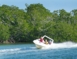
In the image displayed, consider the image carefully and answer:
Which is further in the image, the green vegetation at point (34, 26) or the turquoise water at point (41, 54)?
the green vegetation at point (34, 26)

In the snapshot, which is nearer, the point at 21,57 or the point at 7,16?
the point at 21,57

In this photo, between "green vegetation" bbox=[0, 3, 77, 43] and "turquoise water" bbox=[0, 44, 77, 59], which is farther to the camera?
"green vegetation" bbox=[0, 3, 77, 43]

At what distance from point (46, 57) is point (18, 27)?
4936cm

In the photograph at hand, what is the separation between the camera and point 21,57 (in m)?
36.0

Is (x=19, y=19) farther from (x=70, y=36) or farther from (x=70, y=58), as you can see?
(x=70, y=58)

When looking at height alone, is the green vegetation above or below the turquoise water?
above

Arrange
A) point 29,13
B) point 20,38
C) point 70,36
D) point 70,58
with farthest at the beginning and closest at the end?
point 29,13 < point 20,38 < point 70,36 < point 70,58

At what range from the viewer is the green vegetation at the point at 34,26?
258 feet

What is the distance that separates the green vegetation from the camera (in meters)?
78.5

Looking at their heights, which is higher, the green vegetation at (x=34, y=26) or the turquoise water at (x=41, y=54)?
the green vegetation at (x=34, y=26)

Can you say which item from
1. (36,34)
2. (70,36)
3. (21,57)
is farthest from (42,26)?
(21,57)

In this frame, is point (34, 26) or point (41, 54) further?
point (34, 26)

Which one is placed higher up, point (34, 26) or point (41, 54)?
point (34, 26)

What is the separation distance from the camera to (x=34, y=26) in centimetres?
8606
